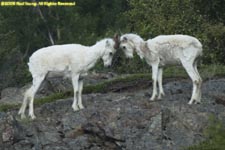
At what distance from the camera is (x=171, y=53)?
24.3 m

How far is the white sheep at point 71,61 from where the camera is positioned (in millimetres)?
24141

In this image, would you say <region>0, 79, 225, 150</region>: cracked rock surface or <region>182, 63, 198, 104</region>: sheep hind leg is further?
<region>182, 63, 198, 104</region>: sheep hind leg

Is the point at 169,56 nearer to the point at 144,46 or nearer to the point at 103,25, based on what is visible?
the point at 144,46

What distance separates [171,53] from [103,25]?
2046 inches

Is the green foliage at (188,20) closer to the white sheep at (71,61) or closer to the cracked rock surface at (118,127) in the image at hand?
the white sheep at (71,61)

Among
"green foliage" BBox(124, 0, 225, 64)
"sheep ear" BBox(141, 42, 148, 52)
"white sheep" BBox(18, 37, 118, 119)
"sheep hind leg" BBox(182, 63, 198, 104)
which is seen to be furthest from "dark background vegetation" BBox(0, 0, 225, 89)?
"sheep hind leg" BBox(182, 63, 198, 104)

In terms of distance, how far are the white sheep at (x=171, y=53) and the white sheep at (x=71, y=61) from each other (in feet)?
2.32

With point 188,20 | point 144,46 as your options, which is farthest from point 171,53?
point 188,20

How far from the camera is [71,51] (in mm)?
24219

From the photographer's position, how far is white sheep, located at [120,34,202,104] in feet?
79.0

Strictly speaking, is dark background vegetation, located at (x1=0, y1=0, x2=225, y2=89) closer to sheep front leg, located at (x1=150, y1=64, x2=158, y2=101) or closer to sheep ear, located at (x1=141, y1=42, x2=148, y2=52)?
sheep ear, located at (x1=141, y1=42, x2=148, y2=52)

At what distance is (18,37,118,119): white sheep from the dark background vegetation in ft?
4.35

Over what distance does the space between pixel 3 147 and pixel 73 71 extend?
347 cm

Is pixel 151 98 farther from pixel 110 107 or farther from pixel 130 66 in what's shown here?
pixel 130 66
